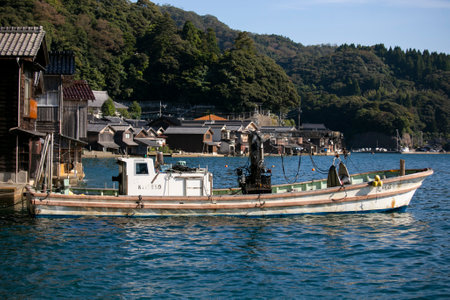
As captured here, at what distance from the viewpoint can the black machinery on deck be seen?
24.2 m

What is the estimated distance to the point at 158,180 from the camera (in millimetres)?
23703

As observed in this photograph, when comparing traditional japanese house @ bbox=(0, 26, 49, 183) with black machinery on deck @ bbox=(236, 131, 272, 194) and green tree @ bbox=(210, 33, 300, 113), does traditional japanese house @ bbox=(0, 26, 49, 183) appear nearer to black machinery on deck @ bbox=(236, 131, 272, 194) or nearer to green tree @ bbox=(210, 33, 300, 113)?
black machinery on deck @ bbox=(236, 131, 272, 194)

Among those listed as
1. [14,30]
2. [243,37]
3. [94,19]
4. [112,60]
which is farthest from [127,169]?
[243,37]

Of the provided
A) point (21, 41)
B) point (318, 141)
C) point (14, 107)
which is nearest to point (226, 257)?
point (14, 107)

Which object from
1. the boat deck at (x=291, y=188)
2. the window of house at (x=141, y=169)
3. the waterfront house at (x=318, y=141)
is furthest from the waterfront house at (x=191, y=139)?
the window of house at (x=141, y=169)

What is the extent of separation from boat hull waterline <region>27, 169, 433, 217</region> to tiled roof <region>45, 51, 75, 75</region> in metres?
16.4

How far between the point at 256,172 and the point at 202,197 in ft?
10.3

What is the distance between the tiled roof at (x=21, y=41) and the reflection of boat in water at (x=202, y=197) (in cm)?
772

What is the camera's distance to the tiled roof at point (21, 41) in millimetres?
25938

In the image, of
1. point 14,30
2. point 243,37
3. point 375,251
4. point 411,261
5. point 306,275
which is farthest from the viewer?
point 243,37

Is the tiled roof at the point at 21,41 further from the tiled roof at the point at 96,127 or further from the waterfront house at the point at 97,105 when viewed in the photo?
the waterfront house at the point at 97,105

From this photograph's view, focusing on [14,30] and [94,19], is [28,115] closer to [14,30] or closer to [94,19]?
[14,30]

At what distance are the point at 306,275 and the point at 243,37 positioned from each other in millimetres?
156978

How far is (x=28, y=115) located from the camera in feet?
91.2
